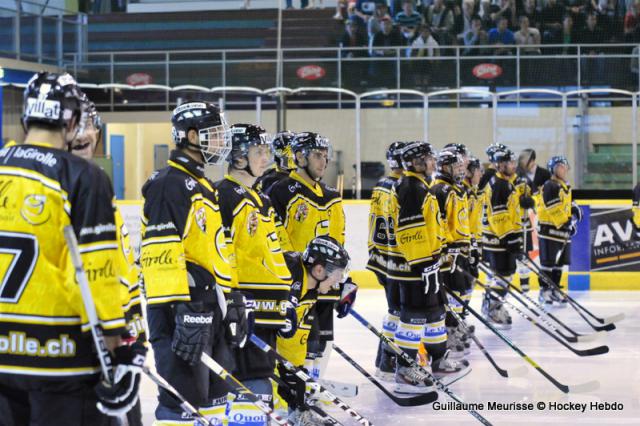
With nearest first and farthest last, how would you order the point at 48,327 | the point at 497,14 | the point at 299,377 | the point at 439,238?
the point at 48,327, the point at 299,377, the point at 439,238, the point at 497,14

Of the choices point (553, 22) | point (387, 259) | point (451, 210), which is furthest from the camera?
point (553, 22)

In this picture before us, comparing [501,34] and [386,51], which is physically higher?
[501,34]

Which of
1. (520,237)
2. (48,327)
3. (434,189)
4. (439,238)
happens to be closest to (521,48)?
(520,237)

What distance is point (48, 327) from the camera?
2213 millimetres

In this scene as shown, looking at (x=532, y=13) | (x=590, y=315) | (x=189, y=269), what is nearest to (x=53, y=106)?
(x=189, y=269)

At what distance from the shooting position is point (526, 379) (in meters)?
5.71

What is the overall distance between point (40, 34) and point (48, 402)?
33.9 feet

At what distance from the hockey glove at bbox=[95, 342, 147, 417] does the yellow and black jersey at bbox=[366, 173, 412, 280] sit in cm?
351

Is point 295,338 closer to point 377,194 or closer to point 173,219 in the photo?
point 173,219

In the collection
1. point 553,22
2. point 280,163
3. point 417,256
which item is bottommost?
point 417,256

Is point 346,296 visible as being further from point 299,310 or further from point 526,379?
point 526,379

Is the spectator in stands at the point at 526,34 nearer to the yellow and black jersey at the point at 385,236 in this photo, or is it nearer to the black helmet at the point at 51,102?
the yellow and black jersey at the point at 385,236

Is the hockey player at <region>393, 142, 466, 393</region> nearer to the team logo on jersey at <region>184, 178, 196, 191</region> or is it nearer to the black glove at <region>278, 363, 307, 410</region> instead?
the black glove at <region>278, 363, 307, 410</region>

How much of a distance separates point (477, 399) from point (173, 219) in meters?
2.64
